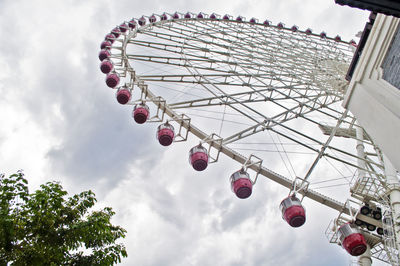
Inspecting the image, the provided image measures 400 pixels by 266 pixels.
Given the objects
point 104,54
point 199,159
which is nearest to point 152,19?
point 104,54

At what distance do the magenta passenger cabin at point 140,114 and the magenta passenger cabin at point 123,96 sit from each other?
81 centimetres

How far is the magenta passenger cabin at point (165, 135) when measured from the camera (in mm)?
12326

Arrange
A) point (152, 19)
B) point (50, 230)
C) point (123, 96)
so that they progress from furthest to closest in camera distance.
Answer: point (152, 19) → point (123, 96) → point (50, 230)

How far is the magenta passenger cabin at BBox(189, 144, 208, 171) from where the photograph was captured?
11.2 metres

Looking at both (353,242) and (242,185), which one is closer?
(353,242)

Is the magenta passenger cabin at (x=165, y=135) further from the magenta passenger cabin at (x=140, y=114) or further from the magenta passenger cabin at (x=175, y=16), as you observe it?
the magenta passenger cabin at (x=175, y=16)

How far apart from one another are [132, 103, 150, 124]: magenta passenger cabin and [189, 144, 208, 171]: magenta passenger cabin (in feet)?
9.40

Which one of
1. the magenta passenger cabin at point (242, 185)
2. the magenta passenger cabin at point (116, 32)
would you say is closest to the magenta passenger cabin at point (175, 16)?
the magenta passenger cabin at point (116, 32)

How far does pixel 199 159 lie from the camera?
11.2 m

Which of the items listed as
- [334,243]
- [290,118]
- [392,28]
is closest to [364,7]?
[392,28]

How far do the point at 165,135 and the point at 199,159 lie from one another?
5.89ft

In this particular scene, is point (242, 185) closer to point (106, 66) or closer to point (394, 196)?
point (394, 196)

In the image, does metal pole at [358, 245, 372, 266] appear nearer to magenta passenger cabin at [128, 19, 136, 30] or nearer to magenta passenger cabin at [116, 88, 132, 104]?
magenta passenger cabin at [116, 88, 132, 104]

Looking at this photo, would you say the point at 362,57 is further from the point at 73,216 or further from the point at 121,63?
the point at 121,63
